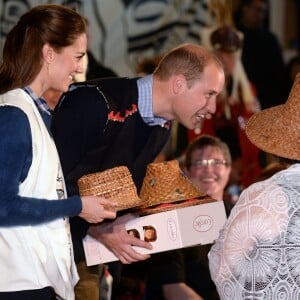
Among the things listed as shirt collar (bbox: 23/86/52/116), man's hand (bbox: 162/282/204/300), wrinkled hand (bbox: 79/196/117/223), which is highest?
shirt collar (bbox: 23/86/52/116)

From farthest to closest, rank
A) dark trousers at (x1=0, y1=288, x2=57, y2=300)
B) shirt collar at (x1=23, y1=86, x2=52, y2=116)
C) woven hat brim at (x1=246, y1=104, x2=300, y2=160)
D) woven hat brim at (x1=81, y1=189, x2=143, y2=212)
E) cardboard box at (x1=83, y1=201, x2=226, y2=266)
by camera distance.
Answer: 1. cardboard box at (x1=83, y1=201, x2=226, y2=266)
2. woven hat brim at (x1=81, y1=189, x2=143, y2=212)
3. shirt collar at (x1=23, y1=86, x2=52, y2=116)
4. dark trousers at (x1=0, y1=288, x2=57, y2=300)
5. woven hat brim at (x1=246, y1=104, x2=300, y2=160)

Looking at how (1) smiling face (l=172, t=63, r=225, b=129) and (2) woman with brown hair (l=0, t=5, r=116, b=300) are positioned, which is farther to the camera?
(1) smiling face (l=172, t=63, r=225, b=129)

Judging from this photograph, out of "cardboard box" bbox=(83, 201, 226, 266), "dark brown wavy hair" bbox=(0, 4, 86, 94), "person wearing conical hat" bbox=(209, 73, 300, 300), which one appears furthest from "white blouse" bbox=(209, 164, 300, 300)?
"dark brown wavy hair" bbox=(0, 4, 86, 94)

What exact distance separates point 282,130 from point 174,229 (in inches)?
27.3

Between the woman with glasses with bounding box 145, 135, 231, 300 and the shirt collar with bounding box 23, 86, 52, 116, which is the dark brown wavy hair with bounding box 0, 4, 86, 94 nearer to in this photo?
the shirt collar with bounding box 23, 86, 52, 116

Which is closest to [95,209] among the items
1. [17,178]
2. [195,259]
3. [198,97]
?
[17,178]

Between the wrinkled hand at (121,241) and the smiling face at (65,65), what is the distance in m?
0.59

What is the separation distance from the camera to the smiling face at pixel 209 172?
497cm

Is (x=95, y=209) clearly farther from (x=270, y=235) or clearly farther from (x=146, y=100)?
(x=146, y=100)

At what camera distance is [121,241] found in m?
3.89

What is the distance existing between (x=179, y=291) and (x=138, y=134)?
937 mm

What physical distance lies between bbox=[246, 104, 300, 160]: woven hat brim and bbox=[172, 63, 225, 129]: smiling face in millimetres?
761

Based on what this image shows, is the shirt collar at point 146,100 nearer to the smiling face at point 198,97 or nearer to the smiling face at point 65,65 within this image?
the smiling face at point 198,97

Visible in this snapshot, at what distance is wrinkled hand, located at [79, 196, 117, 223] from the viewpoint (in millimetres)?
3443
